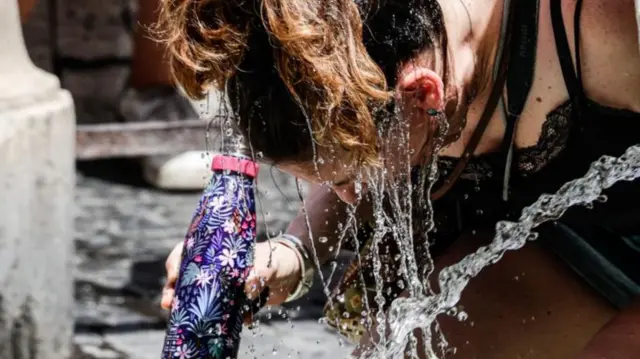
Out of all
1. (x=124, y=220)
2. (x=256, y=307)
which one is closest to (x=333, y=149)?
(x=256, y=307)

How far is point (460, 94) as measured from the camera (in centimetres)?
123

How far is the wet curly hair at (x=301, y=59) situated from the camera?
1.10 meters

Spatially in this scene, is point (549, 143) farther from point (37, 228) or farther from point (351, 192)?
point (37, 228)

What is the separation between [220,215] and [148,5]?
7.57 ft

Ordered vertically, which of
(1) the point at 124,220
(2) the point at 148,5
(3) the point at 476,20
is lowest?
(1) the point at 124,220

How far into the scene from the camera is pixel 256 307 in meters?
1.52

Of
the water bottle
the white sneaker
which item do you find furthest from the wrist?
the white sneaker

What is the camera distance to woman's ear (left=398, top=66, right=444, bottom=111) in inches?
46.3

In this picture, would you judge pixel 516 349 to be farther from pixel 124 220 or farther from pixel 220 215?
pixel 124 220

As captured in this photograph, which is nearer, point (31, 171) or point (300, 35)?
point (300, 35)

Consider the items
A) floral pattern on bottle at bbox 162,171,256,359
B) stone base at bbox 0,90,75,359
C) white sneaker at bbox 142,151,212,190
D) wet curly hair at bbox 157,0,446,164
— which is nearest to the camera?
wet curly hair at bbox 157,0,446,164

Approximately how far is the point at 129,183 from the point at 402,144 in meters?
2.85

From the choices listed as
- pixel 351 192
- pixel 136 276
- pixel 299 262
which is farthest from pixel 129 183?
pixel 351 192

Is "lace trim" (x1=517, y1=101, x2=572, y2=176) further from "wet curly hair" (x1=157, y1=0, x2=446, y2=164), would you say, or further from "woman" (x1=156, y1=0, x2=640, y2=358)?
"wet curly hair" (x1=157, y1=0, x2=446, y2=164)
